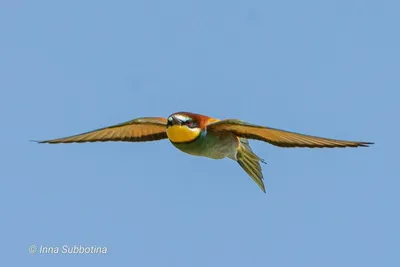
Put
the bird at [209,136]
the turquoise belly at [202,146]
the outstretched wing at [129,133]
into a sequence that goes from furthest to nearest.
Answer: the outstretched wing at [129,133] < the turquoise belly at [202,146] < the bird at [209,136]

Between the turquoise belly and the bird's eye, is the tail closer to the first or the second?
the turquoise belly

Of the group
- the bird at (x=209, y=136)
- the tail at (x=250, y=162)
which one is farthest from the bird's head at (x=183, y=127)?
the tail at (x=250, y=162)

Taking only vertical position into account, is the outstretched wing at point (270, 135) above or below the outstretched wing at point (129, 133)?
below

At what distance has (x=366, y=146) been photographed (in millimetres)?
5801

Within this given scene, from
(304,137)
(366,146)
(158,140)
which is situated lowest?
(366,146)

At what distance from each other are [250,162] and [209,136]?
731 mm

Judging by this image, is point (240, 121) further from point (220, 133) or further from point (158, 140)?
point (158, 140)

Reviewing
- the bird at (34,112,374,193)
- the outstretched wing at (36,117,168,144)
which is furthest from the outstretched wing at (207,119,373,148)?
the outstretched wing at (36,117,168,144)

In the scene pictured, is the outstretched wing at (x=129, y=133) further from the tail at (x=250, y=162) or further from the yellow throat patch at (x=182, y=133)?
the tail at (x=250, y=162)

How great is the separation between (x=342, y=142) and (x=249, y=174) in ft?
4.71

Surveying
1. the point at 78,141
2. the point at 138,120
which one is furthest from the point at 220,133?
the point at 78,141

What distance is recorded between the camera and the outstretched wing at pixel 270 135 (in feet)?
21.2

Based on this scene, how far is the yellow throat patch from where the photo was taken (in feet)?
21.8

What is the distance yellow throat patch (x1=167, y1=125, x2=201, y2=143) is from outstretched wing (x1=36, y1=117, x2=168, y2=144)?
0.50 m
